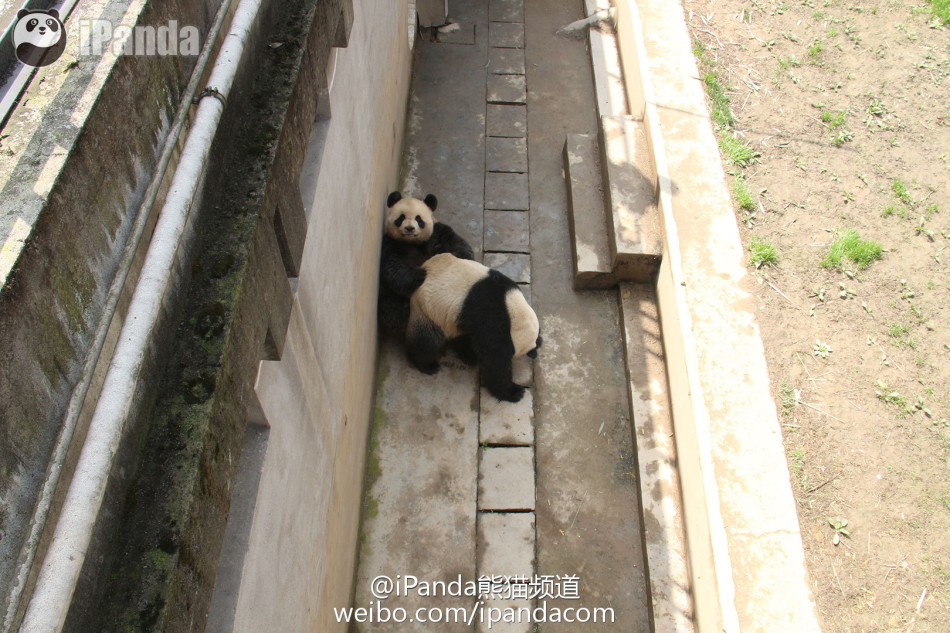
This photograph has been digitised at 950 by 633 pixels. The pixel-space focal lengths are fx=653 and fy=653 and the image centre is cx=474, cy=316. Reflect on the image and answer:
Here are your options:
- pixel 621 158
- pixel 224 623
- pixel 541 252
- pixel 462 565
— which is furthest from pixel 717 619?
pixel 621 158

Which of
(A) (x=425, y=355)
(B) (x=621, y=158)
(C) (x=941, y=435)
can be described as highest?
(B) (x=621, y=158)

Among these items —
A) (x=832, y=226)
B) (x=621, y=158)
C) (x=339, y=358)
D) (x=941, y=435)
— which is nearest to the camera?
(x=339, y=358)

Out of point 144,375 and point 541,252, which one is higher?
point 144,375

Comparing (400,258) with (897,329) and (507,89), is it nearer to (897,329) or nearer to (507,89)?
(507,89)

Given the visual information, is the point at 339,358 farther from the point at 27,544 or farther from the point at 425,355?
the point at 27,544

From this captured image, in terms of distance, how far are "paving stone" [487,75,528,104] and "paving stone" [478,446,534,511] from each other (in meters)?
4.15

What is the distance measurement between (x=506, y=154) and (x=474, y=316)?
105 inches

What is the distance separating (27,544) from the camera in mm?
1199

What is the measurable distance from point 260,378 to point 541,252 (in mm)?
Answer: 4114

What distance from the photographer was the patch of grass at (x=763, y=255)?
512cm

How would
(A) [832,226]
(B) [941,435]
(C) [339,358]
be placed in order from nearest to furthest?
(C) [339,358] → (B) [941,435] → (A) [832,226]

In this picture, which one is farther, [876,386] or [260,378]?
[876,386]

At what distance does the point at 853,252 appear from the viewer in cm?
514

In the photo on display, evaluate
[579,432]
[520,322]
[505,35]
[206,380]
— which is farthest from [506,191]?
[206,380]
